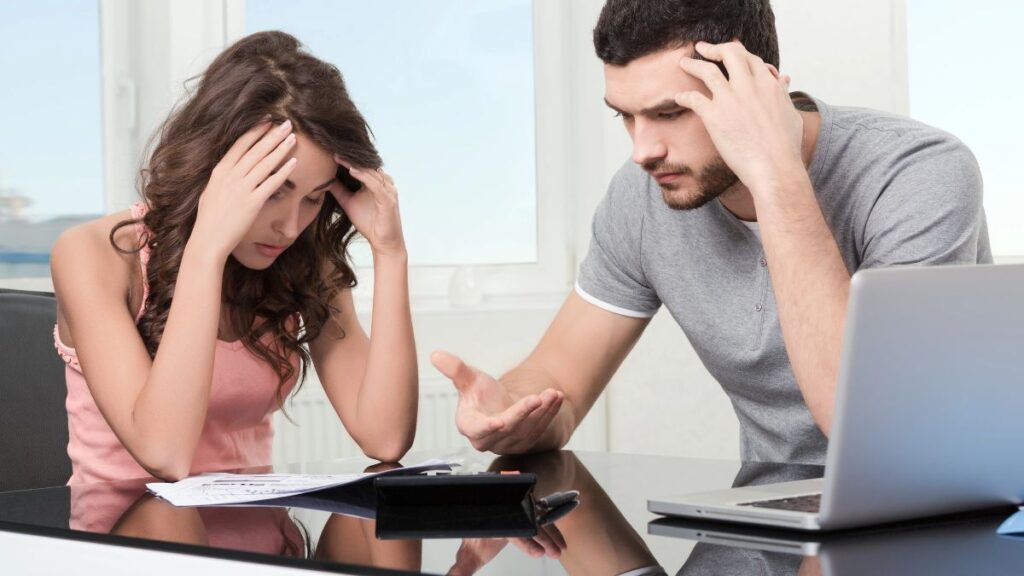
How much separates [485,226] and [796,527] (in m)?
2.40

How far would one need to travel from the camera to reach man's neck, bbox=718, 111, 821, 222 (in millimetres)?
1552

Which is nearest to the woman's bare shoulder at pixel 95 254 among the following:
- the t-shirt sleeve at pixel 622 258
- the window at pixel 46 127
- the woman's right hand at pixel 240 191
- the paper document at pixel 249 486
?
the woman's right hand at pixel 240 191

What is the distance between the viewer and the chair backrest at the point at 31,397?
1.49 metres

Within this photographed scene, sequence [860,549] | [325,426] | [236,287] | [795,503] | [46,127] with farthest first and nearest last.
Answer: [325,426], [46,127], [236,287], [795,503], [860,549]

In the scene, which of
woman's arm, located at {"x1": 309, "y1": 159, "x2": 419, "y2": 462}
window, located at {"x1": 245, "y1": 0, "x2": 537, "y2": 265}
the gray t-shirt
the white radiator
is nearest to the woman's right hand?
woman's arm, located at {"x1": 309, "y1": 159, "x2": 419, "y2": 462}

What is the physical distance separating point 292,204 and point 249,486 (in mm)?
504

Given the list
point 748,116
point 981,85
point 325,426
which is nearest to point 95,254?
point 748,116

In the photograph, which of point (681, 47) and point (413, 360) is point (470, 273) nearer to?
point (413, 360)

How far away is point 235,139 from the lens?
1.53m

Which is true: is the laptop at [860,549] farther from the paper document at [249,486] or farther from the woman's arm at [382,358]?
the woman's arm at [382,358]

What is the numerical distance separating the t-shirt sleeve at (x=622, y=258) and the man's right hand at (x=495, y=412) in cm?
36

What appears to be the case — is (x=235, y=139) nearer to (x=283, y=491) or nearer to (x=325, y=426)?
(x=283, y=491)

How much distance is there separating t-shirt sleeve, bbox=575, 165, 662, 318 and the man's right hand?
0.36 m

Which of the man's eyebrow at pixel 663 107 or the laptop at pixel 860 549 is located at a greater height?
the man's eyebrow at pixel 663 107
